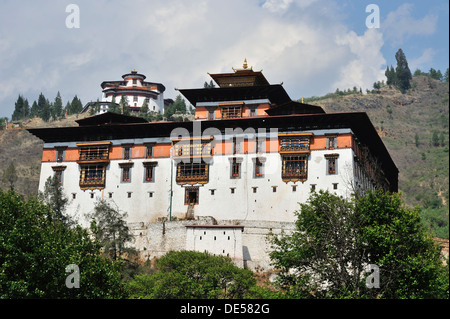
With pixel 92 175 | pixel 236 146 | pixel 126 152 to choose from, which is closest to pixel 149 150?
pixel 126 152

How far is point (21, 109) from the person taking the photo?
638 ft

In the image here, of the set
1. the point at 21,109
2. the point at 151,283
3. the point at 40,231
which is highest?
the point at 21,109

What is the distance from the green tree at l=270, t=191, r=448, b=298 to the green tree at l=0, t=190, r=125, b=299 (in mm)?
11379

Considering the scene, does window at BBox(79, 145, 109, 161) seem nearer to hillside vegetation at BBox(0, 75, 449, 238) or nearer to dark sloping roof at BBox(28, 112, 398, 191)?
dark sloping roof at BBox(28, 112, 398, 191)

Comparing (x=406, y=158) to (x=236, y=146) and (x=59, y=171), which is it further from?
(x=59, y=171)

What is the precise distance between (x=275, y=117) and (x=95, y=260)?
1262 inches

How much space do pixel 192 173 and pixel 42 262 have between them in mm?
34158

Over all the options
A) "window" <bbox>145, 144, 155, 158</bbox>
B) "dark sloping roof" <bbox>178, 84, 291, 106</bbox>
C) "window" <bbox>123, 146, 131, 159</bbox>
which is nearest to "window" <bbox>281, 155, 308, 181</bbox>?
"dark sloping roof" <bbox>178, 84, 291, 106</bbox>

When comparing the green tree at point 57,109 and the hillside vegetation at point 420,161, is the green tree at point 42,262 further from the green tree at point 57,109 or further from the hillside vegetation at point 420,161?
the green tree at point 57,109

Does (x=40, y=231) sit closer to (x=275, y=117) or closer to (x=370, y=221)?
(x=370, y=221)

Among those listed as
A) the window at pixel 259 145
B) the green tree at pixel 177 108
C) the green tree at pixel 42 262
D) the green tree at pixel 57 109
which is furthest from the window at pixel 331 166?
the green tree at pixel 57 109

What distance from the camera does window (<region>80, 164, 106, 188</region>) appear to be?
255ft
